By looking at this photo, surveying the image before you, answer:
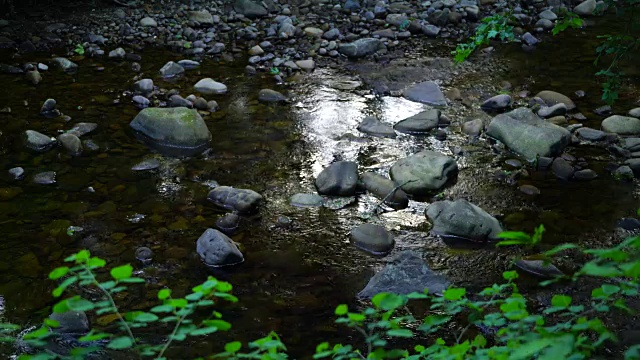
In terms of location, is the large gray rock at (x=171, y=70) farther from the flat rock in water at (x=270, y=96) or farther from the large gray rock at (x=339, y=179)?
the large gray rock at (x=339, y=179)

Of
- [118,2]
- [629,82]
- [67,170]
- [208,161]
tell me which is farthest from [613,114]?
[118,2]

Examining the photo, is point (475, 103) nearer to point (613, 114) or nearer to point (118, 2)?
point (613, 114)

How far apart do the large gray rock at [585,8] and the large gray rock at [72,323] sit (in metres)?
7.35

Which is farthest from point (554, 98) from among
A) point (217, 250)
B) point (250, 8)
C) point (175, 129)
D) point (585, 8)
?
point (250, 8)

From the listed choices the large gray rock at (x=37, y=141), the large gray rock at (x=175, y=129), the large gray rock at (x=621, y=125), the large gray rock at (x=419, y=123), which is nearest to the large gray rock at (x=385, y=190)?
the large gray rock at (x=419, y=123)

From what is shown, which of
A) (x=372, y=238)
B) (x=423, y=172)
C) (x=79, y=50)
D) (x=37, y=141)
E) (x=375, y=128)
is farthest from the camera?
(x=79, y=50)

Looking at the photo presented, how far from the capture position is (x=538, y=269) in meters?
3.71

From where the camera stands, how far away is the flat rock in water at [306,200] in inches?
176

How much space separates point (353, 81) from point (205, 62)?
1633 mm

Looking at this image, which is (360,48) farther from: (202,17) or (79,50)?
Result: (79,50)

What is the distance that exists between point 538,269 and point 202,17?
5930 millimetres

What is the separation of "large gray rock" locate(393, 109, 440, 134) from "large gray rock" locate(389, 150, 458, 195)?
68 cm

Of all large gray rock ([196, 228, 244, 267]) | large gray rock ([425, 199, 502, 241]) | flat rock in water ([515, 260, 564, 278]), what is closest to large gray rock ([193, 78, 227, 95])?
large gray rock ([196, 228, 244, 267])

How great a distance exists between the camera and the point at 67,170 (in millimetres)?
4852
